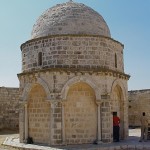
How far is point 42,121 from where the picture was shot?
13.9 meters

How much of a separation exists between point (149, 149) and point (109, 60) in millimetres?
4367

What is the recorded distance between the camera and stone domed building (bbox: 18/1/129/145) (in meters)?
13.4

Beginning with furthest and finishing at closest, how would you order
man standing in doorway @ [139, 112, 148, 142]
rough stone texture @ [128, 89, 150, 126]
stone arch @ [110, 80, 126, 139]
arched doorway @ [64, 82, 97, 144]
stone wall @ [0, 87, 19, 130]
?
1. rough stone texture @ [128, 89, 150, 126]
2. stone wall @ [0, 87, 19, 130]
3. stone arch @ [110, 80, 126, 139]
4. man standing in doorway @ [139, 112, 148, 142]
5. arched doorway @ [64, 82, 97, 144]

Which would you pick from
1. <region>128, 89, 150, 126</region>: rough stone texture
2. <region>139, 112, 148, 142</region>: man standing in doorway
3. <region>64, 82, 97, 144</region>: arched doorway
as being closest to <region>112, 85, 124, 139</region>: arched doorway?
<region>139, 112, 148, 142</region>: man standing in doorway

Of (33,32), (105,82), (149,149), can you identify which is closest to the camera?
(149,149)

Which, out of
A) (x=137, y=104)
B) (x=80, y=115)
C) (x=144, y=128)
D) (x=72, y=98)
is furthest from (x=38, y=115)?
(x=137, y=104)

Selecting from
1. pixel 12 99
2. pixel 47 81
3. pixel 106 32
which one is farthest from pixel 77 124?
pixel 12 99

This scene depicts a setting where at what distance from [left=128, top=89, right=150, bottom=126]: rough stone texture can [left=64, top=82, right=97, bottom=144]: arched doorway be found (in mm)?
11806

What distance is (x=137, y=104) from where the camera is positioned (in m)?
25.1

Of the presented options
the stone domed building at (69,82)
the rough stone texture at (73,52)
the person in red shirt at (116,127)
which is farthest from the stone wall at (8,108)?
the person in red shirt at (116,127)

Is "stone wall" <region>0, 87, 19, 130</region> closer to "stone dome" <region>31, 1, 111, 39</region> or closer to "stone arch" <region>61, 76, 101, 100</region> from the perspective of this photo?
"stone dome" <region>31, 1, 111, 39</region>

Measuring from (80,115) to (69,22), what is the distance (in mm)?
4420

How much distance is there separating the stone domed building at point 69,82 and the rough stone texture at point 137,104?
399 inches

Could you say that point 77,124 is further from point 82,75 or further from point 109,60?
point 109,60
